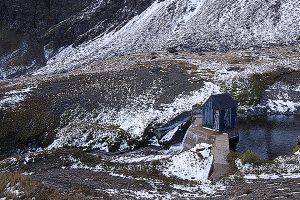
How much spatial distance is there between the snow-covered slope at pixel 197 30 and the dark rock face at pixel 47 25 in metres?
3.52

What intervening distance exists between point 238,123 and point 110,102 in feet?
44.8

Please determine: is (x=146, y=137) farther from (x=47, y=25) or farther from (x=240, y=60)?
(x=47, y=25)

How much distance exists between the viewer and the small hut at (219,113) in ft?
123

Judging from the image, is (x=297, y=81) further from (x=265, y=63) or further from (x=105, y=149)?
(x=105, y=149)

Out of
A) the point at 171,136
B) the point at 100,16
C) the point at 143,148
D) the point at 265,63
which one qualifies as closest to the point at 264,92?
the point at 265,63

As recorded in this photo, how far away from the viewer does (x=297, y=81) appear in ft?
162

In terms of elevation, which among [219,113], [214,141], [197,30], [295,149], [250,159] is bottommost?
[295,149]

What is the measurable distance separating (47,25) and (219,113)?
6804cm

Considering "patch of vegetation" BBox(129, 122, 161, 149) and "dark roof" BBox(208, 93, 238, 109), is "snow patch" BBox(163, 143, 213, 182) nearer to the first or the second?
"dark roof" BBox(208, 93, 238, 109)

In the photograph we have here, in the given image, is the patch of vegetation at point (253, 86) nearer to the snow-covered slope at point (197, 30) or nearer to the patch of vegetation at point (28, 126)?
the snow-covered slope at point (197, 30)

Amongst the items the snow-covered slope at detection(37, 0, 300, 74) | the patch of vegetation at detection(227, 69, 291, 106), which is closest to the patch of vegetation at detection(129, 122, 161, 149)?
the patch of vegetation at detection(227, 69, 291, 106)

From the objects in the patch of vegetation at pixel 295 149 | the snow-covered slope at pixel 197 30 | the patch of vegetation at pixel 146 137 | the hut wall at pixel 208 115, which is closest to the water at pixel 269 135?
the patch of vegetation at pixel 295 149

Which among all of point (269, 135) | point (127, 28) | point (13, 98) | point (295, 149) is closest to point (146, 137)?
point (269, 135)

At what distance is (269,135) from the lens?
3931 cm
